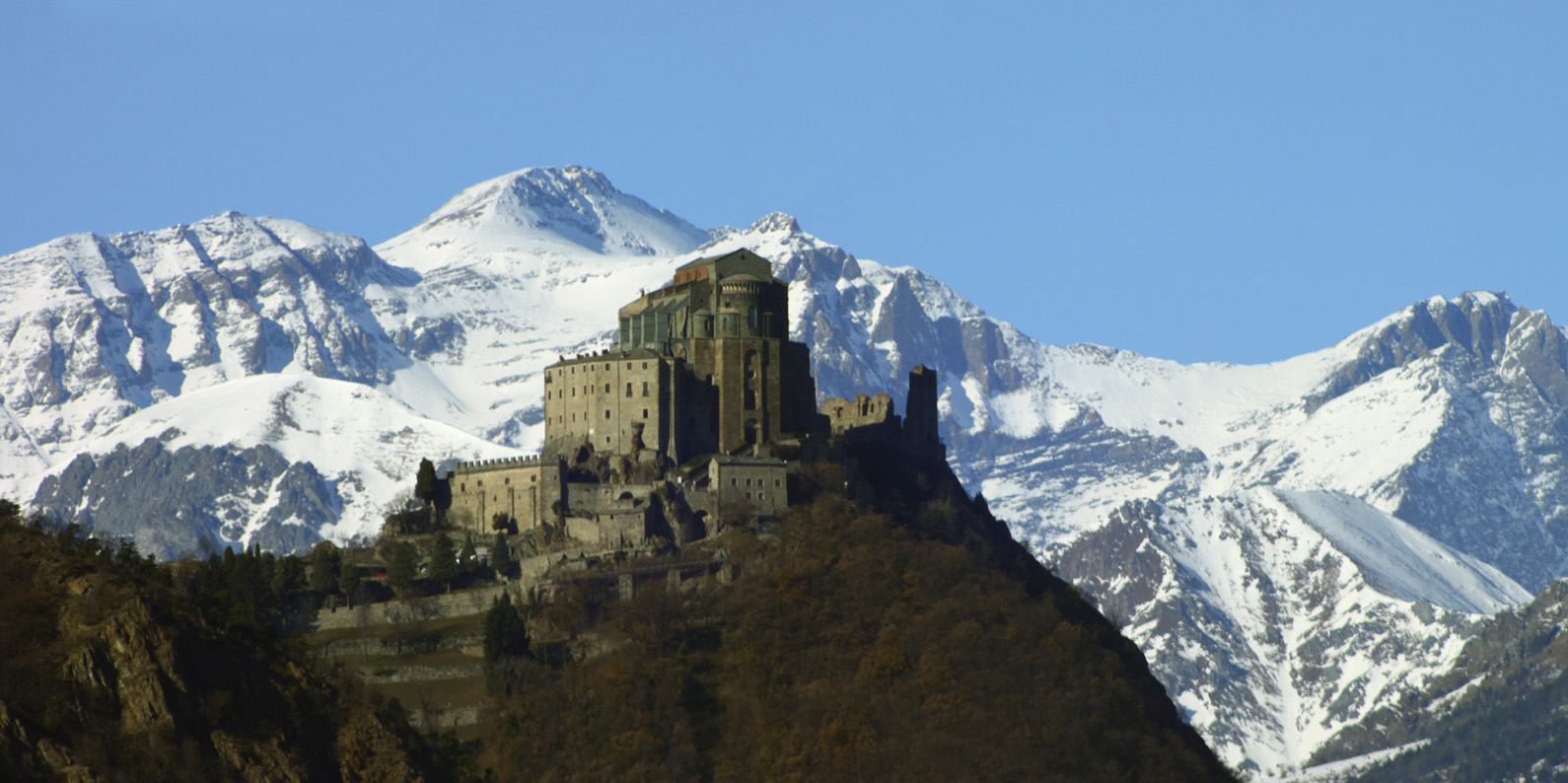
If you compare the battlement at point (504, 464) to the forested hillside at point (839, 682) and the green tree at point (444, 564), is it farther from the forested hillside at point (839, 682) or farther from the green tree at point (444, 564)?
the forested hillside at point (839, 682)

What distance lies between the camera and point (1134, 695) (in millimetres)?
160875

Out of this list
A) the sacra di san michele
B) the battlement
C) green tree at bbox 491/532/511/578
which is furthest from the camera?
the battlement

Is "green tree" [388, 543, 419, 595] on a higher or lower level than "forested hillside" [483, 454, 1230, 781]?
higher

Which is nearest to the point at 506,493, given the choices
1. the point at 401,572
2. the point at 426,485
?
the point at 426,485

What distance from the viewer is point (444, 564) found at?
526ft

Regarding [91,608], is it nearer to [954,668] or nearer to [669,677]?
[669,677]

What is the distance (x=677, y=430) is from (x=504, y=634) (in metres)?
31.8

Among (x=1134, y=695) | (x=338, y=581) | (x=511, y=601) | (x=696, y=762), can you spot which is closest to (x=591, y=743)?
(x=696, y=762)

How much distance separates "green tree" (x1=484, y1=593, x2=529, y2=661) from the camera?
14325 centimetres

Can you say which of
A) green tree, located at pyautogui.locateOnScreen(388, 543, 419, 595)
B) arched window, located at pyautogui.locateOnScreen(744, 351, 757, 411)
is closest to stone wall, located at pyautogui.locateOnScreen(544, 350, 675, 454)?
arched window, located at pyautogui.locateOnScreen(744, 351, 757, 411)

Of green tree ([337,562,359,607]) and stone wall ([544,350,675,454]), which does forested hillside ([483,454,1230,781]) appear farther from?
green tree ([337,562,359,607])

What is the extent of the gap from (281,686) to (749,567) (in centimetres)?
5554

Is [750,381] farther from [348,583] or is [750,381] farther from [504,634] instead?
[504,634]

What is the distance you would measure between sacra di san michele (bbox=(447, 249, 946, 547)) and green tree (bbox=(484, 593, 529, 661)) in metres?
15.9
